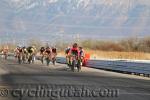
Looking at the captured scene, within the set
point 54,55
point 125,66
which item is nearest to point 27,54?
point 54,55

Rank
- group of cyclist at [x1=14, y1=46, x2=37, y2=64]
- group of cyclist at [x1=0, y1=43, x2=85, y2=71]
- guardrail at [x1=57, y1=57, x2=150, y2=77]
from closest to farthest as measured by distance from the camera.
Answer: guardrail at [x1=57, y1=57, x2=150, y2=77]
group of cyclist at [x1=0, y1=43, x2=85, y2=71]
group of cyclist at [x1=14, y1=46, x2=37, y2=64]

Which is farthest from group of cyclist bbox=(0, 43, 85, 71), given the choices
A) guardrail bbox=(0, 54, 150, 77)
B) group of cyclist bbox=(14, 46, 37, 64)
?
guardrail bbox=(0, 54, 150, 77)

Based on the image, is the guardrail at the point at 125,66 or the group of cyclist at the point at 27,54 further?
the group of cyclist at the point at 27,54

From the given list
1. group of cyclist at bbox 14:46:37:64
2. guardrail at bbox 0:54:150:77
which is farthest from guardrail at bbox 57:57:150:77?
group of cyclist at bbox 14:46:37:64

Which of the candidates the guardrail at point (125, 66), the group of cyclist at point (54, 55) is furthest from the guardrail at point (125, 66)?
the group of cyclist at point (54, 55)

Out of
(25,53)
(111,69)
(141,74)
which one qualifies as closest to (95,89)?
(141,74)

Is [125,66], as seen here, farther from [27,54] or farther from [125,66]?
[27,54]

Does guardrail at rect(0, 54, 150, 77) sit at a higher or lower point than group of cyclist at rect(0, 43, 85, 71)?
lower

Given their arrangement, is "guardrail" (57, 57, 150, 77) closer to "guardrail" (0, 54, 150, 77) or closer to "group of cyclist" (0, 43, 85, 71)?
"guardrail" (0, 54, 150, 77)

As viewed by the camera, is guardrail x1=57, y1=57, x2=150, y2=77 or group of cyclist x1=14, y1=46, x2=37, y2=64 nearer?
guardrail x1=57, y1=57, x2=150, y2=77

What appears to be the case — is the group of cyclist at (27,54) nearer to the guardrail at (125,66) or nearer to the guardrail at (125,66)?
the guardrail at (125,66)

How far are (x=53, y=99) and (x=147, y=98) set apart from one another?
128 inches

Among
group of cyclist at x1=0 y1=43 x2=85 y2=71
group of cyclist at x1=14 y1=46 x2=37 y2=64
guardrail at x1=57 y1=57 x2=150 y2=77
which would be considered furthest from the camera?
group of cyclist at x1=14 y1=46 x2=37 y2=64

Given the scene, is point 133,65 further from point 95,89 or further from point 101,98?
point 101,98
